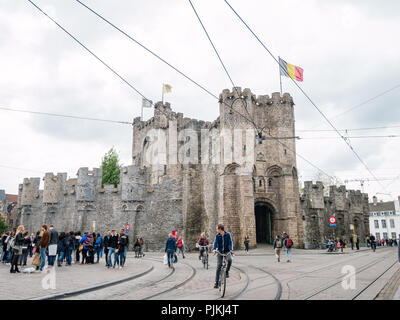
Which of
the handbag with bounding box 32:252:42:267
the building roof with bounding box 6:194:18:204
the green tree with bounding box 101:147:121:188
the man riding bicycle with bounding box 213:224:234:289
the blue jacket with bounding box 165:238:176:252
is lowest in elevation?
the handbag with bounding box 32:252:42:267

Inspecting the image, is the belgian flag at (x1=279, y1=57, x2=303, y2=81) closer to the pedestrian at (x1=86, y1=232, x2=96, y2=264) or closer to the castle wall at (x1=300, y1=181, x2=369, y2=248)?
the pedestrian at (x1=86, y1=232, x2=96, y2=264)

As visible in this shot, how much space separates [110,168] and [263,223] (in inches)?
1004

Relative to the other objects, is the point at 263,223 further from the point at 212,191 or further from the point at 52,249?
the point at 52,249

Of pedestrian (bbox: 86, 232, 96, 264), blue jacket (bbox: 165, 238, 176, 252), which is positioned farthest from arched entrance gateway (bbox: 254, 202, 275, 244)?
pedestrian (bbox: 86, 232, 96, 264)

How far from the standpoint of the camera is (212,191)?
26422 mm

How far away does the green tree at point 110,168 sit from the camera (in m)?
43.0

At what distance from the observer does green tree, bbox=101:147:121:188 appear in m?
43.0

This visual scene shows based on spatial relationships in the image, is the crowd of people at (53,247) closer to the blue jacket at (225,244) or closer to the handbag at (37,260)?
the handbag at (37,260)

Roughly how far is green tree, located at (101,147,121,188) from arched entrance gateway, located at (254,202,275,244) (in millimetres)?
22552

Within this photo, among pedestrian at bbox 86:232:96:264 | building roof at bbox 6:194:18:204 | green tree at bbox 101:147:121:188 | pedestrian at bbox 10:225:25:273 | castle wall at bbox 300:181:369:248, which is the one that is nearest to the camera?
pedestrian at bbox 10:225:25:273

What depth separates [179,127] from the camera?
104 ft

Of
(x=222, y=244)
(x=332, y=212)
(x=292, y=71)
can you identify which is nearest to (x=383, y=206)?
(x=332, y=212)

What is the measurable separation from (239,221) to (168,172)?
10263 millimetres
